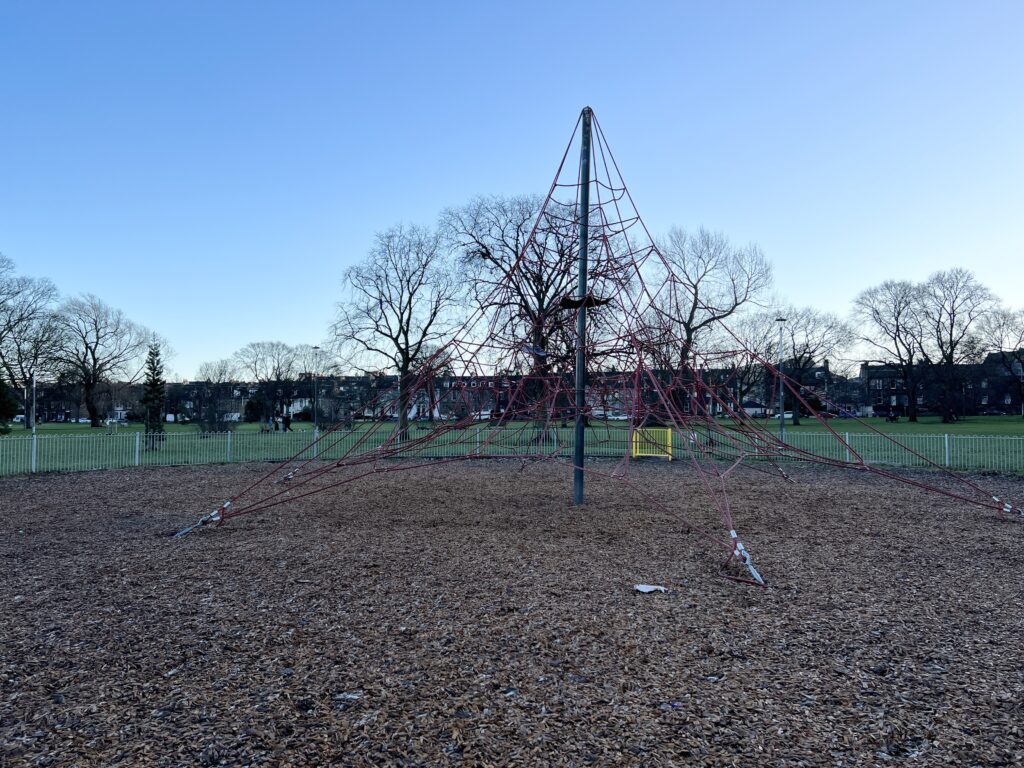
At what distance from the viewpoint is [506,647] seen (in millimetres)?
4105

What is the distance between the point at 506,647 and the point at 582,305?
624 cm

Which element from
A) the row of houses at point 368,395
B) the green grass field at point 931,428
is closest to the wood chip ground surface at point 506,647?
the green grass field at point 931,428

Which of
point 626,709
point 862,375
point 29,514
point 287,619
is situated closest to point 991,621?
point 626,709

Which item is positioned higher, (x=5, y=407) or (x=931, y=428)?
(x=5, y=407)

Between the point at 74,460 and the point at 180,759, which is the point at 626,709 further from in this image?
the point at 74,460

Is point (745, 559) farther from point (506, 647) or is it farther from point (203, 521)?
point (203, 521)

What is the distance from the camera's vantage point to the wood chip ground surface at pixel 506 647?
9.71 ft

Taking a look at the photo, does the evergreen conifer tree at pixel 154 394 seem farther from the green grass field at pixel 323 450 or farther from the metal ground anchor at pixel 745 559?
the metal ground anchor at pixel 745 559

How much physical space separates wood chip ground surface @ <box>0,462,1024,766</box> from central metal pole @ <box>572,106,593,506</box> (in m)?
1.75

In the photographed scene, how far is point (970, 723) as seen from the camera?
10.2 feet

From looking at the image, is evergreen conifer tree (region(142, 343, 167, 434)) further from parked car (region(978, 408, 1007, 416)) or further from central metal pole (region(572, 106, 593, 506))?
parked car (region(978, 408, 1007, 416))

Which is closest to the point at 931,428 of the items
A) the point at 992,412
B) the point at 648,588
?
the point at 992,412

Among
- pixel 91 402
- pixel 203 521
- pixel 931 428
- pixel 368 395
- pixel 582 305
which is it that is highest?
pixel 582 305

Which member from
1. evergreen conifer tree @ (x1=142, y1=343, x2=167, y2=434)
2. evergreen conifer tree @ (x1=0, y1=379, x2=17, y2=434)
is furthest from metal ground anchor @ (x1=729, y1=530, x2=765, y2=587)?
evergreen conifer tree @ (x1=142, y1=343, x2=167, y2=434)
